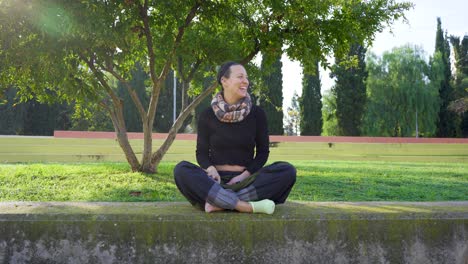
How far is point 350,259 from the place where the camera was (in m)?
2.88

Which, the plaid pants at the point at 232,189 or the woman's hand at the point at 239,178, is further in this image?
the woman's hand at the point at 239,178

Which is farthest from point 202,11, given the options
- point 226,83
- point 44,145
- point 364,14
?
point 44,145

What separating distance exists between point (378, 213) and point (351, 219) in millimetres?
204

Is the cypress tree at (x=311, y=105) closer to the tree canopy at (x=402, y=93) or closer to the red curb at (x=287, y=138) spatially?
the tree canopy at (x=402, y=93)

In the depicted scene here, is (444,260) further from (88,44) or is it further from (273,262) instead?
(88,44)

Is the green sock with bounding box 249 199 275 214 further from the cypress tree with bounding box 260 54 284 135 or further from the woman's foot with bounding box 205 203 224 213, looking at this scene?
the cypress tree with bounding box 260 54 284 135

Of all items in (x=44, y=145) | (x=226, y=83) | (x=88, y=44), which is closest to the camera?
(x=226, y=83)

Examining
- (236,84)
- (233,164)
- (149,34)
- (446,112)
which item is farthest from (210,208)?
(446,112)

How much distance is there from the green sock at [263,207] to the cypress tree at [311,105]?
2861cm

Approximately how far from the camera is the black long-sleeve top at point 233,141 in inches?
129

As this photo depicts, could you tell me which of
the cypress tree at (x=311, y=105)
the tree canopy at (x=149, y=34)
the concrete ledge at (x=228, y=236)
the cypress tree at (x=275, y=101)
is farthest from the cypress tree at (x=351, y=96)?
the concrete ledge at (x=228, y=236)

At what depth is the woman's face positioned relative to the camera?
3.23 m

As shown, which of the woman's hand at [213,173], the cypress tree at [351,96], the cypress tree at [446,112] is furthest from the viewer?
the cypress tree at [446,112]

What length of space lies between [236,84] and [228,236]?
43.6 inches
